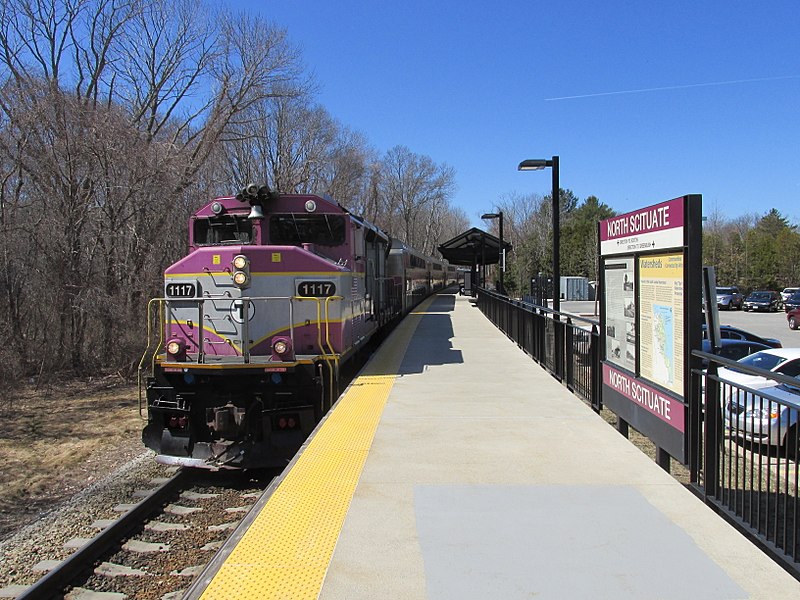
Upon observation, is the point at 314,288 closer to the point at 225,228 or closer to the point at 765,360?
the point at 225,228

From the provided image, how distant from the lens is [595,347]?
7613 mm

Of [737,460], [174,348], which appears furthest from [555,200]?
[737,460]

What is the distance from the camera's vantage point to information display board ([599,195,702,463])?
15.5 feet

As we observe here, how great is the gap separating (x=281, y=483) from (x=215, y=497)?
2980mm

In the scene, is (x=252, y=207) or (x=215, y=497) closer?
(x=215, y=497)

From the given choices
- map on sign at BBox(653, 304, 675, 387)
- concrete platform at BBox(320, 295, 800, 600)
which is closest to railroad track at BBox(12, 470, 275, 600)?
concrete platform at BBox(320, 295, 800, 600)

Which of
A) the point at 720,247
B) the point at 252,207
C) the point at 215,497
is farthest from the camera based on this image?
the point at 720,247

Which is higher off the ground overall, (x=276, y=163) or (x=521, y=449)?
(x=276, y=163)

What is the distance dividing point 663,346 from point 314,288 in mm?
4547

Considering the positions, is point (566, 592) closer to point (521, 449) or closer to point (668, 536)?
point (668, 536)

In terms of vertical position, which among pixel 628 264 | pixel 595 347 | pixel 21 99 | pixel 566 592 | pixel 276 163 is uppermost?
pixel 276 163

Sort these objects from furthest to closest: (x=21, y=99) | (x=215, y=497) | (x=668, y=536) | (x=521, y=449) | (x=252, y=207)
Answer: (x=21, y=99), (x=252, y=207), (x=215, y=497), (x=521, y=449), (x=668, y=536)

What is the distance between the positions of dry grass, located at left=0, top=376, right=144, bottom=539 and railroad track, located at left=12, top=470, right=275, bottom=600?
159 cm

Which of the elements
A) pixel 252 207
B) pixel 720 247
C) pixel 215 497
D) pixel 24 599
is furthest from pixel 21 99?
pixel 720 247
